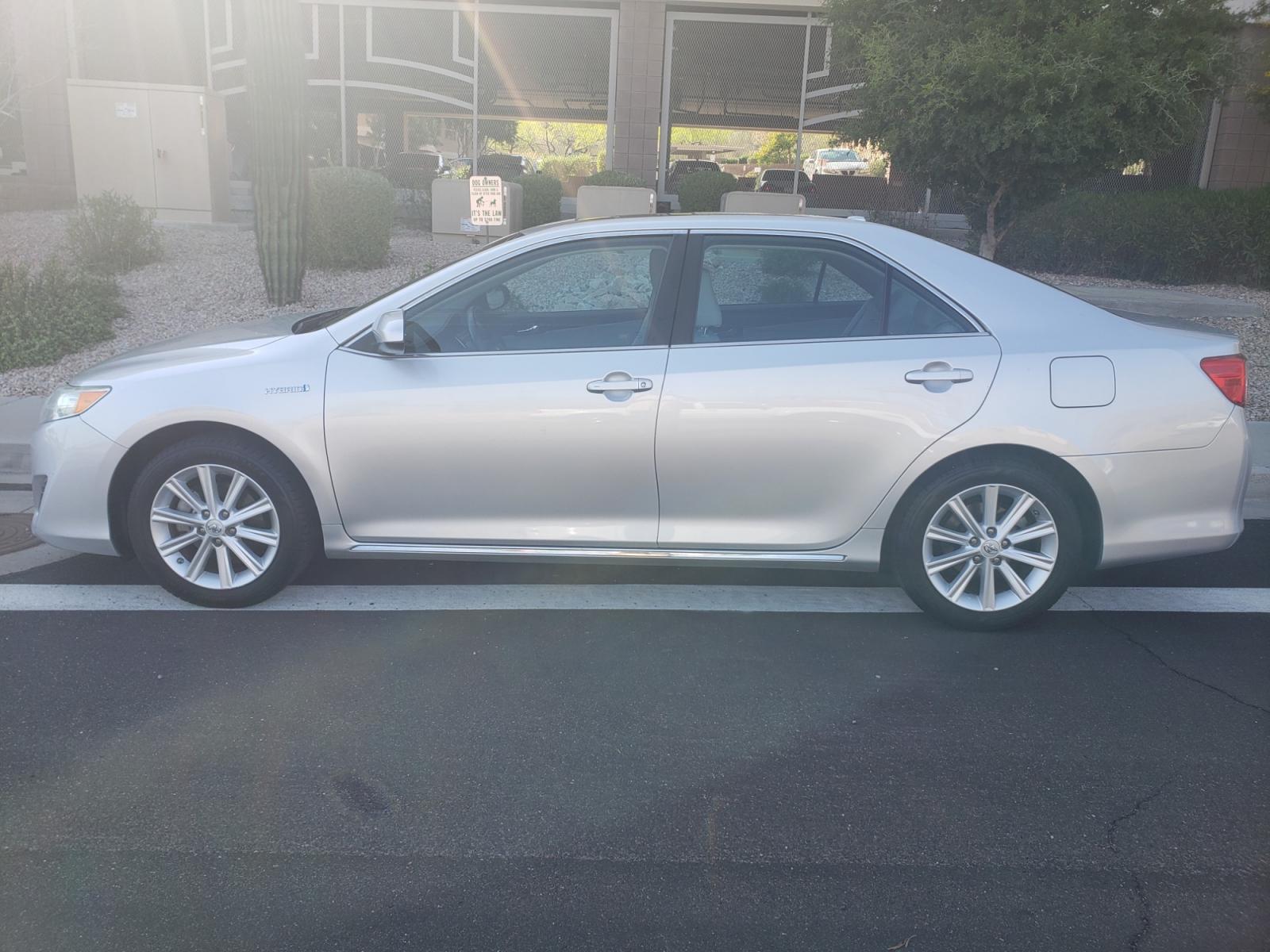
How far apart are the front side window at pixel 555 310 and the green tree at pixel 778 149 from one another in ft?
81.8

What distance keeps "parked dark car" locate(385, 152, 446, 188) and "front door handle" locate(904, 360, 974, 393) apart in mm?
15435

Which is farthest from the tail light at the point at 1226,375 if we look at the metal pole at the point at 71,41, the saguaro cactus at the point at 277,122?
the metal pole at the point at 71,41

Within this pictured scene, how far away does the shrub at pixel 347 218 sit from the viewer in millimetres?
→ 11547

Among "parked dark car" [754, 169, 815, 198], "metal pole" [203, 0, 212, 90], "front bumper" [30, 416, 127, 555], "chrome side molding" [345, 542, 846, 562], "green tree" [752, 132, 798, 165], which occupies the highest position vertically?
"metal pole" [203, 0, 212, 90]

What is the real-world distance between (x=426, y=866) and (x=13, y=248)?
12654 millimetres

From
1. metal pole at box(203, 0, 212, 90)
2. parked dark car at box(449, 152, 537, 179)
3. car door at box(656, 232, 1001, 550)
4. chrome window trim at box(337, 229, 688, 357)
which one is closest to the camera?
car door at box(656, 232, 1001, 550)

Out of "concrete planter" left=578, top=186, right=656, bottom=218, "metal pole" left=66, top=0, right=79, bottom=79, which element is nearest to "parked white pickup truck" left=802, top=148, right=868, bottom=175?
"concrete planter" left=578, top=186, right=656, bottom=218

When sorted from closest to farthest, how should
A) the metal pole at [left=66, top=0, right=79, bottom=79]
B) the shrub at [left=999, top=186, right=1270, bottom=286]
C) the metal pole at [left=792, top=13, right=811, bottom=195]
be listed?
the shrub at [left=999, top=186, right=1270, bottom=286]
the metal pole at [left=66, top=0, right=79, bottom=79]
the metal pole at [left=792, top=13, right=811, bottom=195]

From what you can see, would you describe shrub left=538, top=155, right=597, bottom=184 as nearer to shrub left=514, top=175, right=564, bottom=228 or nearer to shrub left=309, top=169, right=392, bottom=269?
shrub left=514, top=175, right=564, bottom=228

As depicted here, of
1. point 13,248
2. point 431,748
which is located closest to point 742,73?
point 13,248

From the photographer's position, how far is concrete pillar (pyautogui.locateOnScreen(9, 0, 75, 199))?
56.3 ft

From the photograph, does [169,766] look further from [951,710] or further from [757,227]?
[757,227]

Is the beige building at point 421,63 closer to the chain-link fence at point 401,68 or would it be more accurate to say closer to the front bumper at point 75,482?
the chain-link fence at point 401,68

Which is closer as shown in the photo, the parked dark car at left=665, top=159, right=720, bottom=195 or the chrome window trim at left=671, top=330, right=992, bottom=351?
the chrome window trim at left=671, top=330, right=992, bottom=351
